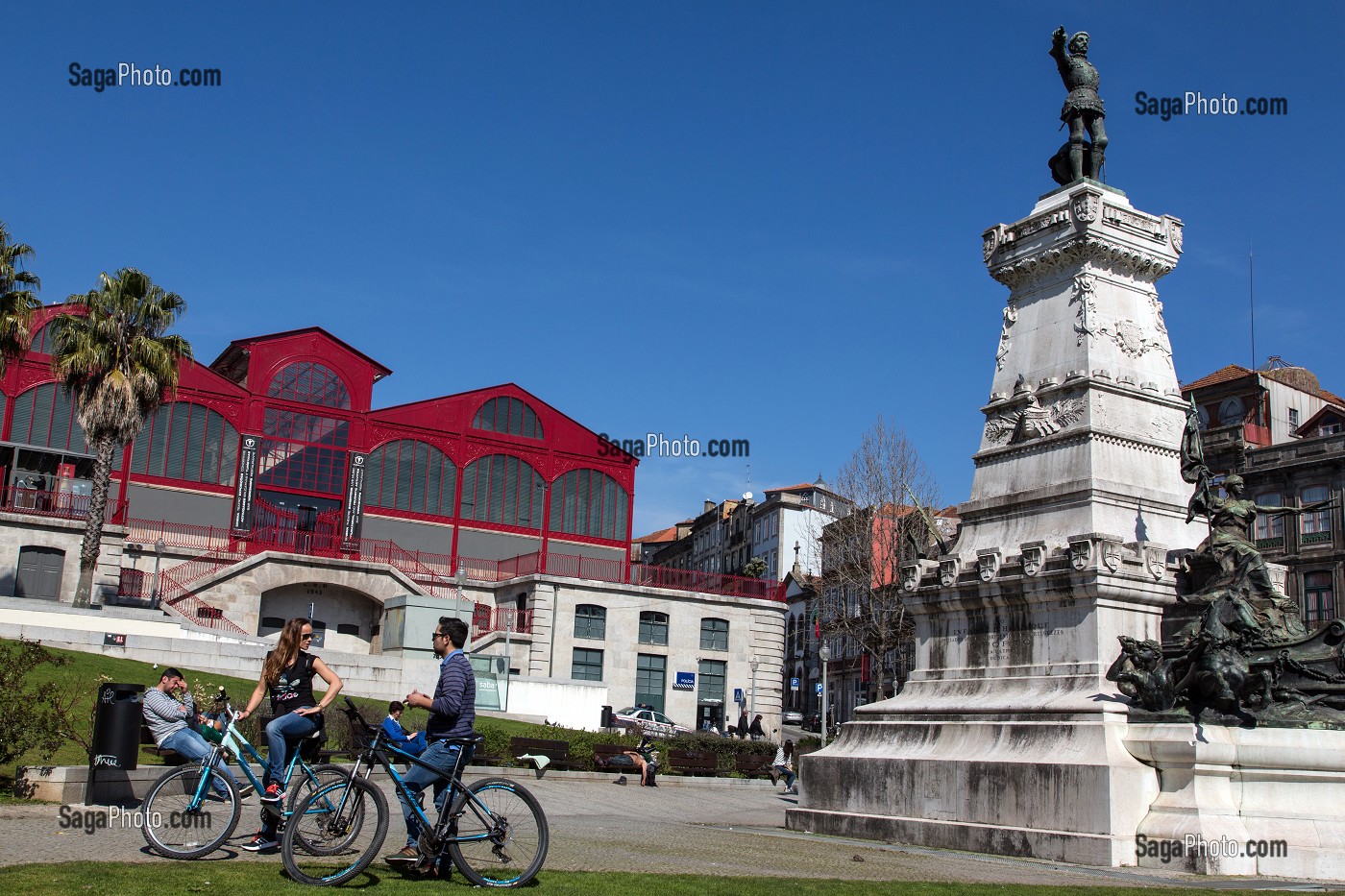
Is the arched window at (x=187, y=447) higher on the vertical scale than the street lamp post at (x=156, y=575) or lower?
higher

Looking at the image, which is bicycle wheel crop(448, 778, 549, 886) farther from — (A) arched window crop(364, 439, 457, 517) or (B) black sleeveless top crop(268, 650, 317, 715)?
(A) arched window crop(364, 439, 457, 517)

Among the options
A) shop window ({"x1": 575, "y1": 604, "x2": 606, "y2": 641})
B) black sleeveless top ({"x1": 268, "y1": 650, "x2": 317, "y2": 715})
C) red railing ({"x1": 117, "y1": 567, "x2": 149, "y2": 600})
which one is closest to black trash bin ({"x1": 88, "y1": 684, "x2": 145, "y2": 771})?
black sleeveless top ({"x1": 268, "y1": 650, "x2": 317, "y2": 715})

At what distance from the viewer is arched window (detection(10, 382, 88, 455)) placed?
4247cm

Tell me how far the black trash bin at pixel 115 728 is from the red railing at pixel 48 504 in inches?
1158

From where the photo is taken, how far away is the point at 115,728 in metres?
11.9

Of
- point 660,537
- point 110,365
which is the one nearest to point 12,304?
point 110,365

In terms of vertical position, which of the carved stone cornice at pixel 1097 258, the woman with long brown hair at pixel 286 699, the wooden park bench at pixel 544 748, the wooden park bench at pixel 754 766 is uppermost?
the carved stone cornice at pixel 1097 258

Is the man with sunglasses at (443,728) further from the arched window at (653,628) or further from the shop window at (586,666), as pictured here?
the arched window at (653,628)

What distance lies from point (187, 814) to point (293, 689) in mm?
1134

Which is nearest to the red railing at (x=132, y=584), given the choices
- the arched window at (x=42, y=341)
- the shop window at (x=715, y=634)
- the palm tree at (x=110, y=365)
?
the palm tree at (x=110, y=365)

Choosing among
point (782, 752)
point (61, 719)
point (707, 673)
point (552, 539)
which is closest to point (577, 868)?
point (61, 719)

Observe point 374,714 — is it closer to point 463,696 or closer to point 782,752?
point 782,752

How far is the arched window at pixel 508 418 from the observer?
50.8 meters

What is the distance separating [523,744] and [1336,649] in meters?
16.0
